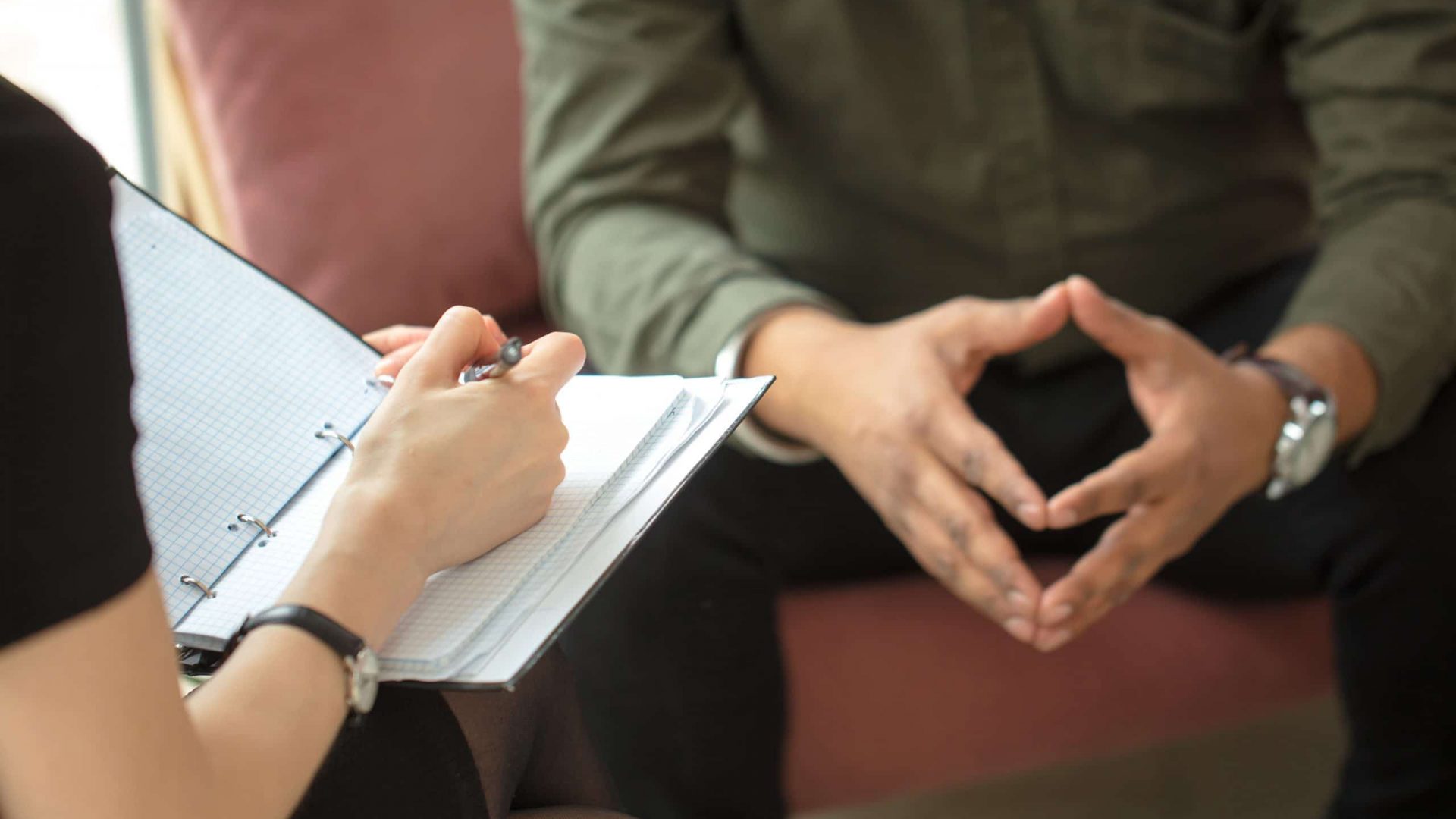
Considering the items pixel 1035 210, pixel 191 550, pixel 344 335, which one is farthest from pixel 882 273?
pixel 191 550

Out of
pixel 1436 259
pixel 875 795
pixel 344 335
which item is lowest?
pixel 875 795

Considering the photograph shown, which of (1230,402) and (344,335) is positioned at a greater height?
(344,335)

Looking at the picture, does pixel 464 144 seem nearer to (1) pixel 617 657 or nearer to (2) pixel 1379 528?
(1) pixel 617 657

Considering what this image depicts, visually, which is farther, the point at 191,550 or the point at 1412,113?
the point at 1412,113

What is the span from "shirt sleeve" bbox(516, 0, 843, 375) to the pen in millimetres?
365

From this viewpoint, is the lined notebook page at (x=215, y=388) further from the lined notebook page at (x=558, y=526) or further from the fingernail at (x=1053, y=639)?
the fingernail at (x=1053, y=639)

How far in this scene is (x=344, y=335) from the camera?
0.63 metres

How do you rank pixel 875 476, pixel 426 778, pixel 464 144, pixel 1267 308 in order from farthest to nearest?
pixel 464 144, pixel 1267 308, pixel 875 476, pixel 426 778

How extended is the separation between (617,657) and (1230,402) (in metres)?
0.45

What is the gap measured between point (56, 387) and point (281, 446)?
0.75 ft

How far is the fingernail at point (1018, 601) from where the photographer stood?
0.78m

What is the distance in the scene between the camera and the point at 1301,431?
853mm

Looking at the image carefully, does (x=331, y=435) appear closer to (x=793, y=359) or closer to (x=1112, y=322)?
(x=793, y=359)

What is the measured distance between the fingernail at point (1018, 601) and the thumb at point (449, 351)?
379mm
